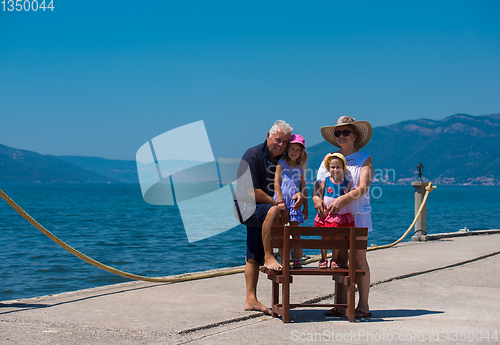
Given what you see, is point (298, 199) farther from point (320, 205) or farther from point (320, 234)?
point (320, 234)

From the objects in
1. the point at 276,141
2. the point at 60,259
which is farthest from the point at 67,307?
the point at 60,259

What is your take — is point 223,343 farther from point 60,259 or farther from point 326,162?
point 60,259

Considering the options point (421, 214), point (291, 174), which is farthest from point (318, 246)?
point (421, 214)

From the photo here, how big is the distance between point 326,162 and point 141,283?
329 cm

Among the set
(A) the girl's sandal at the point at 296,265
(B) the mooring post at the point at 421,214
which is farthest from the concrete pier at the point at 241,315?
(B) the mooring post at the point at 421,214

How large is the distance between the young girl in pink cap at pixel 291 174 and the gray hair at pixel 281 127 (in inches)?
4.4

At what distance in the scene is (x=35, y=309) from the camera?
526 centimetres

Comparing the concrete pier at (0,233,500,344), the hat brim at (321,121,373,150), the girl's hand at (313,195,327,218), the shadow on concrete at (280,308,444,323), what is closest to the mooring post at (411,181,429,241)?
the concrete pier at (0,233,500,344)

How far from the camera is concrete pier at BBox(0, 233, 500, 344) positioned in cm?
426

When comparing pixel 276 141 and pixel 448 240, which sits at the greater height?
pixel 276 141

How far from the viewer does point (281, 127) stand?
5.04 metres

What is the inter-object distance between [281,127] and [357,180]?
2.85ft

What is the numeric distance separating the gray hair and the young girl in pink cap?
112mm

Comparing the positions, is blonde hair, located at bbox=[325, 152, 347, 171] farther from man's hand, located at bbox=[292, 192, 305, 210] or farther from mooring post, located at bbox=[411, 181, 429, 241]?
mooring post, located at bbox=[411, 181, 429, 241]
